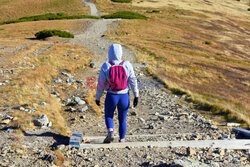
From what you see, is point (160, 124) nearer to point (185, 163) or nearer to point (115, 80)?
point (115, 80)

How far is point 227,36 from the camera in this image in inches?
2146


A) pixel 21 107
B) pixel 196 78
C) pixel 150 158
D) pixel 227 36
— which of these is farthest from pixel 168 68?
pixel 227 36

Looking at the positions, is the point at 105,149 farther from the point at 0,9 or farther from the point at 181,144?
the point at 0,9

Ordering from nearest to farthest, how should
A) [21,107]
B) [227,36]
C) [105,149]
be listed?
[105,149]
[21,107]
[227,36]

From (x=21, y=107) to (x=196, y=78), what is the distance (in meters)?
15.9

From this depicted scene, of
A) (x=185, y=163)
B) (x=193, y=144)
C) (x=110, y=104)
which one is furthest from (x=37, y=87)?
(x=185, y=163)

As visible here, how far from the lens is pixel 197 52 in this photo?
3491 cm

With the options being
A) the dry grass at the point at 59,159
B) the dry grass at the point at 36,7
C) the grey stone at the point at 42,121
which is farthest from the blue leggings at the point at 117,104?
the dry grass at the point at 36,7

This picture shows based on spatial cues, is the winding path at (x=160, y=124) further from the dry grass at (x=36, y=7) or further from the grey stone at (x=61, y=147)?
the dry grass at (x=36, y=7)

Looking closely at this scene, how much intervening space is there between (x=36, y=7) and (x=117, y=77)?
76.0 metres

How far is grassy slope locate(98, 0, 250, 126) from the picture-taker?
1684 centimetres

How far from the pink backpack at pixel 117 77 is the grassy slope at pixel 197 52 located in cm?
561

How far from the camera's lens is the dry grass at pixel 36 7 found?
227ft

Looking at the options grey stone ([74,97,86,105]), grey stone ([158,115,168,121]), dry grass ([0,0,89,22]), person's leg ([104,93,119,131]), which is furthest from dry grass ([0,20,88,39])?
person's leg ([104,93,119,131])
